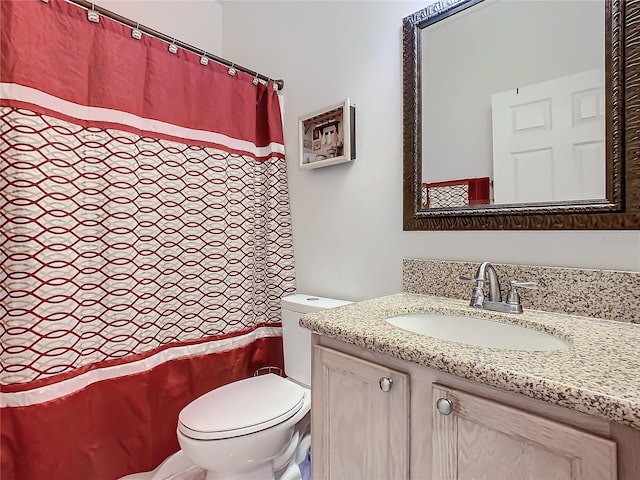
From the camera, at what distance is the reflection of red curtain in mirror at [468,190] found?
1.09 meters

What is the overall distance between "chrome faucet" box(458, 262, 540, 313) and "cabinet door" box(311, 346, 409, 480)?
42 cm

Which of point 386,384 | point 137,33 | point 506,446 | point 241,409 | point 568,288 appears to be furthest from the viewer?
point 137,33

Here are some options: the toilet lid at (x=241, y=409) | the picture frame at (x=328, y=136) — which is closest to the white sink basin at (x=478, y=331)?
the toilet lid at (x=241, y=409)

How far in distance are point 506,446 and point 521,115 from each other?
0.92 metres

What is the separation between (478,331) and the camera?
967 mm

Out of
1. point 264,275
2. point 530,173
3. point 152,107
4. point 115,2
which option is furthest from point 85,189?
point 530,173

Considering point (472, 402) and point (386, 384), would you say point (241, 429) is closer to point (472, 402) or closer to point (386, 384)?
point (386, 384)

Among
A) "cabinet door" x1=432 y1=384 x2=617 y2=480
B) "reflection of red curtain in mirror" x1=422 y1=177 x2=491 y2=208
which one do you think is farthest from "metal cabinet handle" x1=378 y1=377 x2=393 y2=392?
"reflection of red curtain in mirror" x1=422 y1=177 x2=491 y2=208

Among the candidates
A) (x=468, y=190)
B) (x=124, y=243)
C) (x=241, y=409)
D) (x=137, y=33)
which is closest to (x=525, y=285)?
(x=468, y=190)

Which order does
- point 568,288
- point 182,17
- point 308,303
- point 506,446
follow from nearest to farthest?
point 506,446 → point 568,288 → point 308,303 → point 182,17

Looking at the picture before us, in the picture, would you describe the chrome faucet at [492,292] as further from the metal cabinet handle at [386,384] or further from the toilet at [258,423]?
the toilet at [258,423]

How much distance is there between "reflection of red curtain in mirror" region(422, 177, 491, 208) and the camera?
1.09 meters

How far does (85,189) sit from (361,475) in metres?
1.25

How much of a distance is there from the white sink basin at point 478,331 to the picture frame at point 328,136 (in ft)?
2.38
